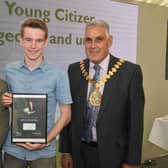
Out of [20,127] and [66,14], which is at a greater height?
[66,14]

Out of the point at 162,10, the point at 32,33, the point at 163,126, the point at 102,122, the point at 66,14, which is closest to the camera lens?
the point at 32,33

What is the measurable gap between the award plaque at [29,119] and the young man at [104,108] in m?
0.38

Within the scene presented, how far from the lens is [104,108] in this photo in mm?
2010

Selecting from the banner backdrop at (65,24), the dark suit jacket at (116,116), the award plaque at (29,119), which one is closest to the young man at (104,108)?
the dark suit jacket at (116,116)

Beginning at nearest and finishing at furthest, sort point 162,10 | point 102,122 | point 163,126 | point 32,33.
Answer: point 32,33 < point 102,122 < point 163,126 < point 162,10

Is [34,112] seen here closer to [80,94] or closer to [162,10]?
[80,94]

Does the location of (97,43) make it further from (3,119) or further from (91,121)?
(3,119)

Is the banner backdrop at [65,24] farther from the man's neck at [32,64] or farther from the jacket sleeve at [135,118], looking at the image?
the jacket sleeve at [135,118]

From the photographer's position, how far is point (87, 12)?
10.8 ft

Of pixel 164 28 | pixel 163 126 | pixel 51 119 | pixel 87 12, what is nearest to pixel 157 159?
pixel 163 126

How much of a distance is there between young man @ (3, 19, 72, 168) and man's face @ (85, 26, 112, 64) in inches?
11.8

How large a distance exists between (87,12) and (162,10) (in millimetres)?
1896

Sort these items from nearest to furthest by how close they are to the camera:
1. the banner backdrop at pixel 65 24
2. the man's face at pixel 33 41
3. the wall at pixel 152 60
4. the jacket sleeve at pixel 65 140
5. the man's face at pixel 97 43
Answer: the man's face at pixel 33 41 < the man's face at pixel 97 43 < the jacket sleeve at pixel 65 140 < the banner backdrop at pixel 65 24 < the wall at pixel 152 60

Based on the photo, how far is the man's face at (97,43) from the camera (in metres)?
1.99
